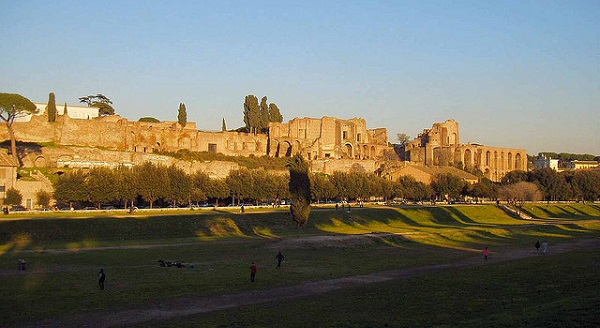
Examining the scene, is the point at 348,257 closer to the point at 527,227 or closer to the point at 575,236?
the point at 575,236

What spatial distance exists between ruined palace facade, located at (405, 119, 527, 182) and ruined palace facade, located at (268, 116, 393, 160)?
21.7 feet

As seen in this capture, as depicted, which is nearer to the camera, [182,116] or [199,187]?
[199,187]

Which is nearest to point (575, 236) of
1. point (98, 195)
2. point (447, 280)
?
point (447, 280)

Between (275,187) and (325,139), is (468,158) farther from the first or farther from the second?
(275,187)

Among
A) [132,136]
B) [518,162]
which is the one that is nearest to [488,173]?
[518,162]

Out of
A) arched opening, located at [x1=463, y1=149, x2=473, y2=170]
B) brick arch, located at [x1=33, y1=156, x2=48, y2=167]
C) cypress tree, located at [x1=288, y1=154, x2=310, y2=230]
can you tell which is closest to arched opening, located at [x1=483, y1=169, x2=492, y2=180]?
arched opening, located at [x1=463, y1=149, x2=473, y2=170]

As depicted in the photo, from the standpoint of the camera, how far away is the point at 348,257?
33000mm

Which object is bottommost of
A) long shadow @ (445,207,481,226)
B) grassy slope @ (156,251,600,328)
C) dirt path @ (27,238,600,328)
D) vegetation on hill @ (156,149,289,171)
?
dirt path @ (27,238,600,328)

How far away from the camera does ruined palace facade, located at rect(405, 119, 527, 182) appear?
110812 millimetres

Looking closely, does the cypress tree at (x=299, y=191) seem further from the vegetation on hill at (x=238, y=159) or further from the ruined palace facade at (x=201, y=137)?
the vegetation on hill at (x=238, y=159)

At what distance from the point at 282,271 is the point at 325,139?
74.9 metres

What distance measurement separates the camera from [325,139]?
10100 centimetres

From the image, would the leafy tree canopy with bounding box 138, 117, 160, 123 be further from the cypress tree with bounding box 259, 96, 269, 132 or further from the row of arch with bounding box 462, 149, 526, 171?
the row of arch with bounding box 462, 149, 526, 171

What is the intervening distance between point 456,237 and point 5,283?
1234 inches
